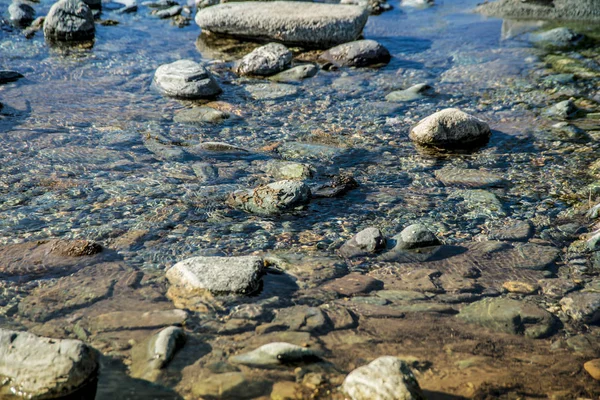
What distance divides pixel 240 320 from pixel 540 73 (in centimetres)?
562

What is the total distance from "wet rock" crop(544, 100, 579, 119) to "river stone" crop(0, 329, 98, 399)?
198 inches

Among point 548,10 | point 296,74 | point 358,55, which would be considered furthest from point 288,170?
point 548,10

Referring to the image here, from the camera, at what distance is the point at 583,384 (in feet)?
8.74

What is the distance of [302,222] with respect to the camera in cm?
412

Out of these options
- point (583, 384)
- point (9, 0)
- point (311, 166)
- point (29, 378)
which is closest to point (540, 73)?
point (311, 166)

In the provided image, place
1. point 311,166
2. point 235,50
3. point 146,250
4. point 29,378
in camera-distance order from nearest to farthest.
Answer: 1. point 29,378
2. point 146,250
3. point 311,166
4. point 235,50

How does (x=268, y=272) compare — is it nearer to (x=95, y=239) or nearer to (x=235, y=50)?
(x=95, y=239)

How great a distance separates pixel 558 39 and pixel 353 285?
6.57 metres

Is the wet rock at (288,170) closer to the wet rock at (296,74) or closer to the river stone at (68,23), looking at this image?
the wet rock at (296,74)

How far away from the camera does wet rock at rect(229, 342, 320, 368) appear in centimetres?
271

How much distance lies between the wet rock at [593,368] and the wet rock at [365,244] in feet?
4.46

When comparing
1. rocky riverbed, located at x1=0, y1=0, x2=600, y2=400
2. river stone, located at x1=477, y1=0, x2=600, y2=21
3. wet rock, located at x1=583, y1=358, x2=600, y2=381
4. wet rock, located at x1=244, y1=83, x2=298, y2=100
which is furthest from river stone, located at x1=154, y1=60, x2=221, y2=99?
river stone, located at x1=477, y1=0, x2=600, y2=21

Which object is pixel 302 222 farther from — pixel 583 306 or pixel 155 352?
pixel 583 306

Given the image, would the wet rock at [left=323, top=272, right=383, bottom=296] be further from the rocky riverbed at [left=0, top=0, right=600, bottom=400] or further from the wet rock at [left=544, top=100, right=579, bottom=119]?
the wet rock at [left=544, top=100, right=579, bottom=119]
